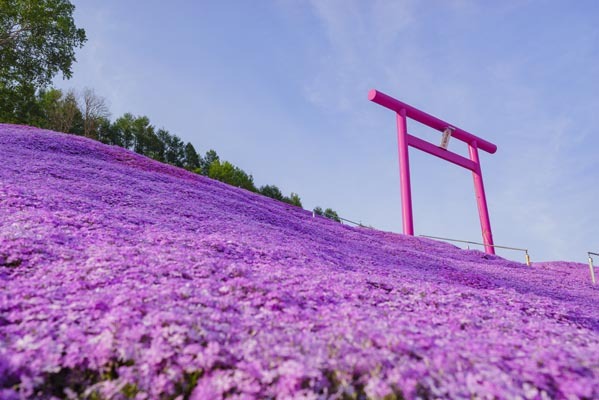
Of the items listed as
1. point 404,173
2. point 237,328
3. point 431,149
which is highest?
point 431,149

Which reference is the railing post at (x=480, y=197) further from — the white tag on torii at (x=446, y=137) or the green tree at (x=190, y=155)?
the green tree at (x=190, y=155)

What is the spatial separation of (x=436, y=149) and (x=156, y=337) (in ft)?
87.1

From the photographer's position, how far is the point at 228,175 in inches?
2867

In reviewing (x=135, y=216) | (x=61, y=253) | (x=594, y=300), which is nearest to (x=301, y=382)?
(x=61, y=253)

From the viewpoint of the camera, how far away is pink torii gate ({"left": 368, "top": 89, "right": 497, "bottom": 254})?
25000 mm

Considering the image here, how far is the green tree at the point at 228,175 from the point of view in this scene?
7219cm

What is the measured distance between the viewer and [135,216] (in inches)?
370

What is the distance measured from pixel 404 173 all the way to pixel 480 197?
24.2 feet

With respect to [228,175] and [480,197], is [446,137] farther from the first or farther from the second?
[228,175]

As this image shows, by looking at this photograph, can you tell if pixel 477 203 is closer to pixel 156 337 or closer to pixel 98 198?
pixel 98 198

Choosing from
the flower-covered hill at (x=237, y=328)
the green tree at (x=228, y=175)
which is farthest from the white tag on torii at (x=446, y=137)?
the green tree at (x=228, y=175)

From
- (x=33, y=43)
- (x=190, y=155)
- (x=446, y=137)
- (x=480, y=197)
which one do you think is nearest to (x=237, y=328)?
(x=446, y=137)

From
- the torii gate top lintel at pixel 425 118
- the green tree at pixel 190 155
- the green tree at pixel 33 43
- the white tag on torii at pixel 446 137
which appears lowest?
the white tag on torii at pixel 446 137

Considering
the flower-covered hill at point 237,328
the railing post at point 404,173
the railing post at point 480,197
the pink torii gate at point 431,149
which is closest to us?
the flower-covered hill at point 237,328
